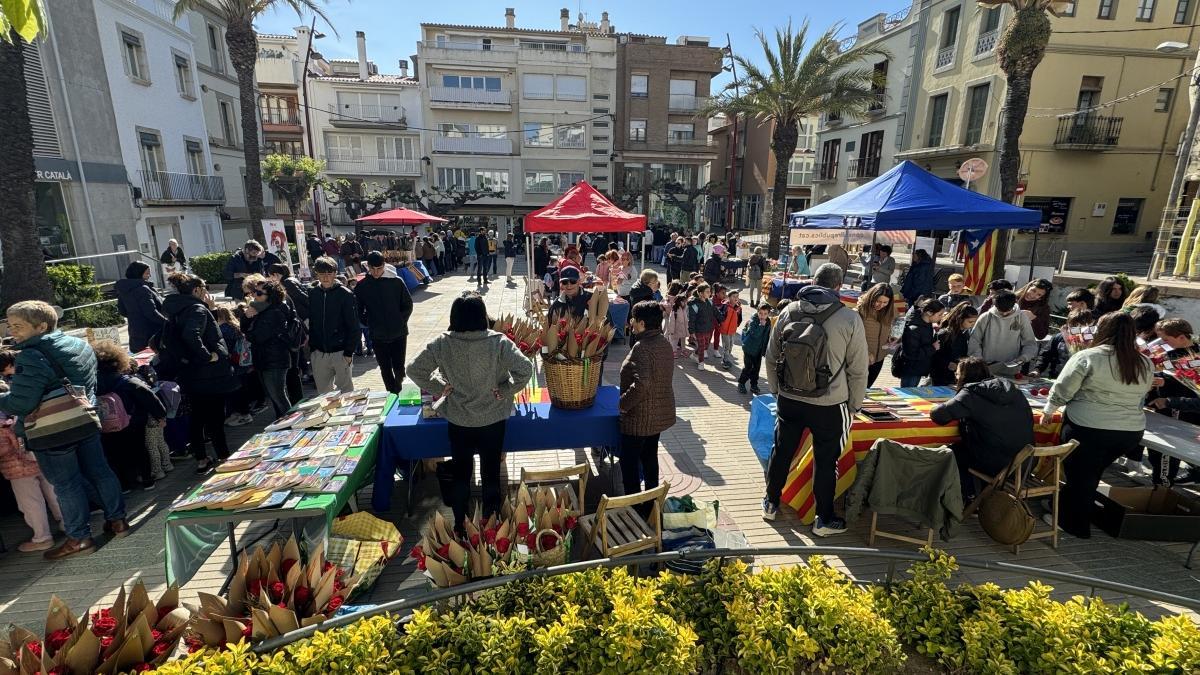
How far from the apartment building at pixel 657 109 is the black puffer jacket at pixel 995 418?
103 feet

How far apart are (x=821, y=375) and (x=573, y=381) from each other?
195 cm

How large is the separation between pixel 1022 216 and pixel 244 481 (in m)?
9.93

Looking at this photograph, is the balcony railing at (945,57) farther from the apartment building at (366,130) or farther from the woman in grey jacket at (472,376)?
the apartment building at (366,130)

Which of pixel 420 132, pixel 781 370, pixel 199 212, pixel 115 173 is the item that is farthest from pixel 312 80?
pixel 781 370

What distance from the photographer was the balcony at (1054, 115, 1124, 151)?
20.3m

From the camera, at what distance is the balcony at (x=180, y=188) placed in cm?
1783

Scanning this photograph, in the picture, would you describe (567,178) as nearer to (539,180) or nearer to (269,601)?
(539,180)

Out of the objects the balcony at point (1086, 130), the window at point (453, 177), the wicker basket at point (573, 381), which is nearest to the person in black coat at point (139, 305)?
the wicker basket at point (573, 381)

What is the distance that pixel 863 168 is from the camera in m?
27.5

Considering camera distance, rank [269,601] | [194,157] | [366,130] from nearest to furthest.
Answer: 1. [269,601]
2. [194,157]
3. [366,130]

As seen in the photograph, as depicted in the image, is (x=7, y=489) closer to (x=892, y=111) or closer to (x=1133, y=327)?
(x=1133, y=327)

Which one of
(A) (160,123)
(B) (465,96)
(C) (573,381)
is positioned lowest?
(C) (573,381)

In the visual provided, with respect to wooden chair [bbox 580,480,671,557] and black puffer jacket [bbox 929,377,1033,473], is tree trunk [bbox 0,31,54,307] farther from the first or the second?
black puffer jacket [bbox 929,377,1033,473]

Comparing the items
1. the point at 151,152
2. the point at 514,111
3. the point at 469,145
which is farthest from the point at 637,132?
the point at 151,152
